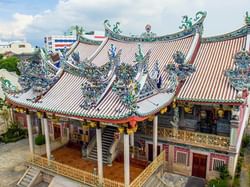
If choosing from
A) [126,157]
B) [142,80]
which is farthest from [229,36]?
[126,157]

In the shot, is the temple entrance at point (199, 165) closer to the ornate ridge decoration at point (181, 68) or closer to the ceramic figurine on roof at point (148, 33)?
the ornate ridge decoration at point (181, 68)

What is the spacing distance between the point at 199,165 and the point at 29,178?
10764 mm

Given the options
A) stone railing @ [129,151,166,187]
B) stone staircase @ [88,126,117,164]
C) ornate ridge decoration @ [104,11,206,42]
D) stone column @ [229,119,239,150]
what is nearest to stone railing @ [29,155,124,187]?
stone railing @ [129,151,166,187]

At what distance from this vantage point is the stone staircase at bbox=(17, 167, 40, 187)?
14.6 m

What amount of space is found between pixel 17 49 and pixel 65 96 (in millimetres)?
112976

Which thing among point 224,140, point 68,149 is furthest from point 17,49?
point 224,140

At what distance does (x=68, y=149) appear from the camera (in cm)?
1758

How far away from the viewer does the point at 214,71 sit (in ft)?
51.9

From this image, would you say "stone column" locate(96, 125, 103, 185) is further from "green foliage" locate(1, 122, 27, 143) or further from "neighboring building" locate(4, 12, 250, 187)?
"green foliage" locate(1, 122, 27, 143)

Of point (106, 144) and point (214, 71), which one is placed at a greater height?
point (214, 71)

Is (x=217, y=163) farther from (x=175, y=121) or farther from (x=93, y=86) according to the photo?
(x=93, y=86)

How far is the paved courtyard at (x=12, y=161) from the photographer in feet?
51.2

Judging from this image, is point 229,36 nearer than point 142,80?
No

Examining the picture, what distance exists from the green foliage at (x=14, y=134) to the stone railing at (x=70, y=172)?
8.80m
